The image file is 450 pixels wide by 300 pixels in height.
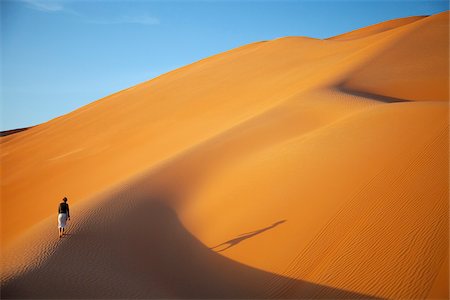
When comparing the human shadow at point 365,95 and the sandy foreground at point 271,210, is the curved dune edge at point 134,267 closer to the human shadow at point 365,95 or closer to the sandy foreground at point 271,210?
the sandy foreground at point 271,210

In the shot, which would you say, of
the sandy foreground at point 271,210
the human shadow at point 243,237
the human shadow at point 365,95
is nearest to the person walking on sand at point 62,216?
the sandy foreground at point 271,210

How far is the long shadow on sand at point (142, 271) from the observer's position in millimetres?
6888

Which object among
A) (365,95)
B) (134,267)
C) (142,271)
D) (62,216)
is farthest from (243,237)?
(365,95)

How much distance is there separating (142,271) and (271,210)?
3.99m

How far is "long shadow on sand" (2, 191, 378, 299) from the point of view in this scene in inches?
271

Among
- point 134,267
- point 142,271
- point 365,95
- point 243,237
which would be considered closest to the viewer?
point 142,271

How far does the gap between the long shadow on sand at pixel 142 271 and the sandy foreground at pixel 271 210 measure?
0.12 feet

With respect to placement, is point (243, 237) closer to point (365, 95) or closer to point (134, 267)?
point (134, 267)

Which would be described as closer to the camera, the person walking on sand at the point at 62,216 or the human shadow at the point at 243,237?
the human shadow at the point at 243,237

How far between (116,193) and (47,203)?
21.4 feet

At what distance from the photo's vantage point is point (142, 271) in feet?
26.8

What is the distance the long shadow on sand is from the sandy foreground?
4cm

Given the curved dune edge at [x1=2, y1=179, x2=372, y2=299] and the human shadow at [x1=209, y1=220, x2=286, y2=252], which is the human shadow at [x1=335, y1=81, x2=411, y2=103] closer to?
the human shadow at [x1=209, y1=220, x2=286, y2=252]

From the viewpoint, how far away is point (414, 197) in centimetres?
777
